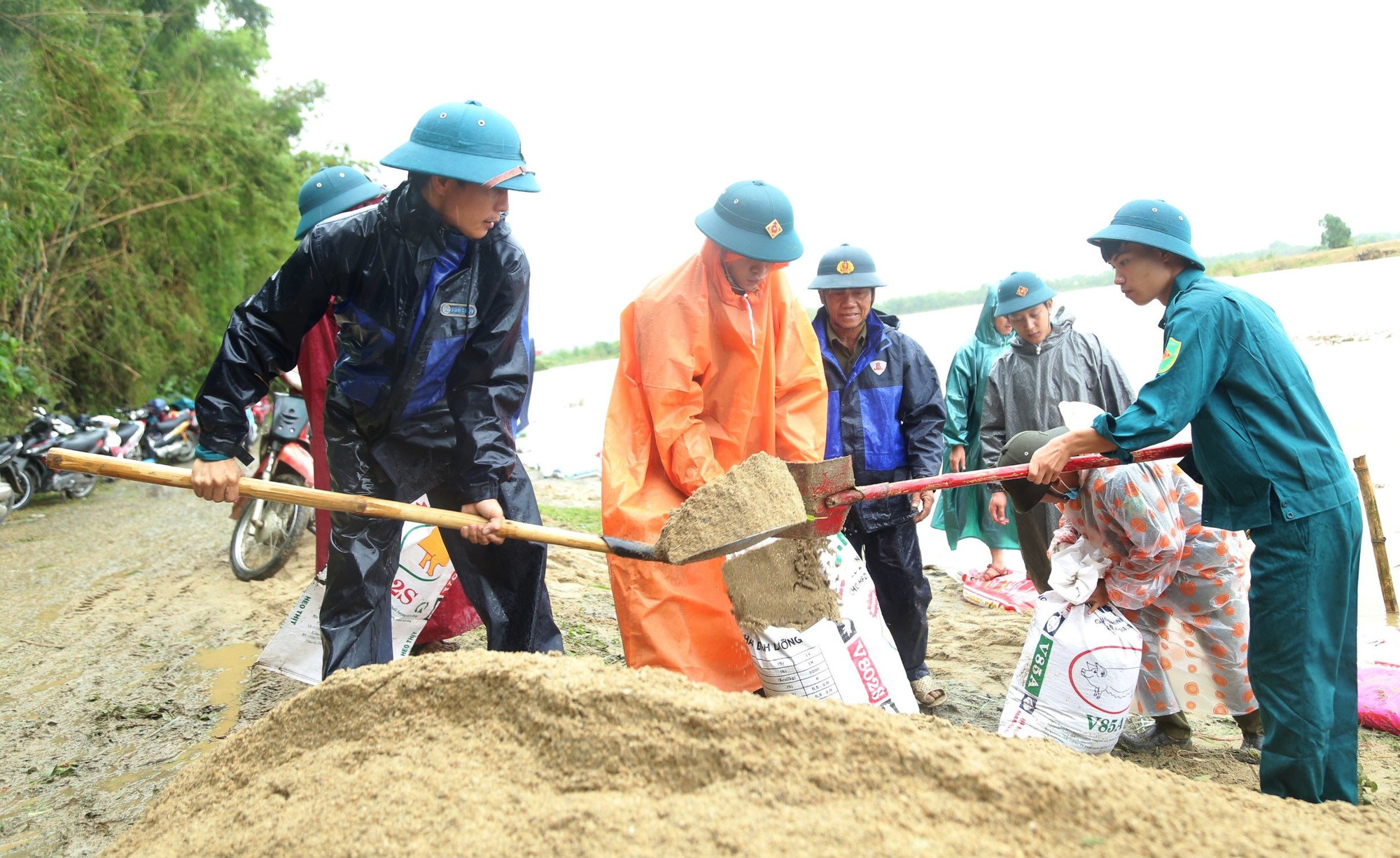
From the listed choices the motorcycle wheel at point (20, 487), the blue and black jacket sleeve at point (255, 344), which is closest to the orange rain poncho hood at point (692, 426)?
the blue and black jacket sleeve at point (255, 344)

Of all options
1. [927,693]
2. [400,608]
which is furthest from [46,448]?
[927,693]

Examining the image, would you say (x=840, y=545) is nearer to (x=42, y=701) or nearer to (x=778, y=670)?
(x=778, y=670)

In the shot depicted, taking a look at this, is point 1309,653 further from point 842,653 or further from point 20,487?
point 20,487

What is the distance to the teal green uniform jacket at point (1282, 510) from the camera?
7.07ft

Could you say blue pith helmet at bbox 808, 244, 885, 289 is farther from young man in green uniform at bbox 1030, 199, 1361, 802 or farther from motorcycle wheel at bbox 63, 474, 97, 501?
motorcycle wheel at bbox 63, 474, 97, 501

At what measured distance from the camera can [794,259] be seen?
2873 mm

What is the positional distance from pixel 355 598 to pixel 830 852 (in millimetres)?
1768

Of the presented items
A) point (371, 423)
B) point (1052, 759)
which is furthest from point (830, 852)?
point (371, 423)

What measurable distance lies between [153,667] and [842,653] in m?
2.55

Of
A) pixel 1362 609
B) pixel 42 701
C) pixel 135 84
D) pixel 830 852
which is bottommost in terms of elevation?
pixel 1362 609

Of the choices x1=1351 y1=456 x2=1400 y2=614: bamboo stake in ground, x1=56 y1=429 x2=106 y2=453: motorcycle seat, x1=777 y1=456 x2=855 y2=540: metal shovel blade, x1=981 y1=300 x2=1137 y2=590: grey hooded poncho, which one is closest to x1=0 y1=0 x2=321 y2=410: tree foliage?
x1=56 y1=429 x2=106 y2=453: motorcycle seat

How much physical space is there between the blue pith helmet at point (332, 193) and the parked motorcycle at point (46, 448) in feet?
16.3

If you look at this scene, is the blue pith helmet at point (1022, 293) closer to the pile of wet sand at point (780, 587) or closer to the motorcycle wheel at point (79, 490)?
the pile of wet sand at point (780, 587)

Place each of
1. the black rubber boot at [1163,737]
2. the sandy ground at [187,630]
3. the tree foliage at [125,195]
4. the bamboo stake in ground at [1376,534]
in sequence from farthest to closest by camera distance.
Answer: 1. the tree foliage at [125,195]
2. the bamboo stake in ground at [1376,534]
3. the black rubber boot at [1163,737]
4. the sandy ground at [187,630]
